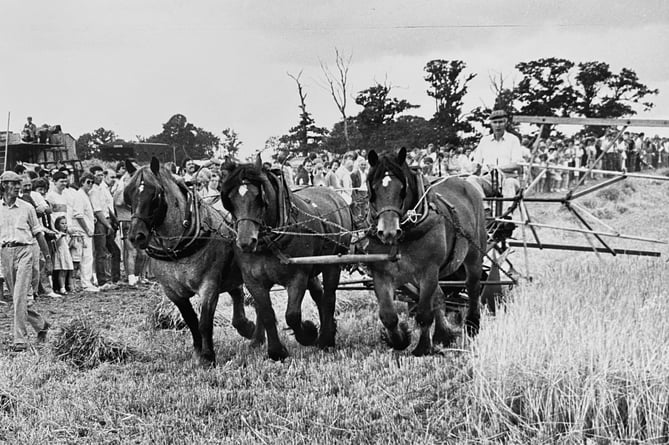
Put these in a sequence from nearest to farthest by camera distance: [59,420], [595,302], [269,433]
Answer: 1. [269,433]
2. [59,420]
3. [595,302]

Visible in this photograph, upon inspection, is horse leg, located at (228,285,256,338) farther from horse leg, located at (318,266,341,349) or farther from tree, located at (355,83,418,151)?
tree, located at (355,83,418,151)

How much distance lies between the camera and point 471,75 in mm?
39938

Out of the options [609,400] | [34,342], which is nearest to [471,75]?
[34,342]

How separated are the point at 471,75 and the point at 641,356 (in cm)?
3630

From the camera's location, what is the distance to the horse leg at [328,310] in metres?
8.06

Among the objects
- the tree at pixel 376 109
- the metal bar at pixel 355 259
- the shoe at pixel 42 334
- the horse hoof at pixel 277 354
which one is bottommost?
the shoe at pixel 42 334

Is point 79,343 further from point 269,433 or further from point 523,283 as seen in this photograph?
point 523,283

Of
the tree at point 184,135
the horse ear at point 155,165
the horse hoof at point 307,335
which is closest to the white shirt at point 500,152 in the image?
the horse hoof at point 307,335

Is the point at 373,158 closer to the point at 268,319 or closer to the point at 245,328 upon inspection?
the point at 268,319

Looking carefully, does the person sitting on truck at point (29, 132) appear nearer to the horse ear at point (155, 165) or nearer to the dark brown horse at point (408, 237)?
the horse ear at point (155, 165)

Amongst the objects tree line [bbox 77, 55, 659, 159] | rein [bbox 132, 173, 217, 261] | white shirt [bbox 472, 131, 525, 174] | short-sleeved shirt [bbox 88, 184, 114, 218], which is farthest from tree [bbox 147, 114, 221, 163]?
rein [bbox 132, 173, 217, 261]

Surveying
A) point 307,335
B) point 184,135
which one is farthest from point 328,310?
point 184,135

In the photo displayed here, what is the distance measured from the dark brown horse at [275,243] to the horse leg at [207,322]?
368 mm

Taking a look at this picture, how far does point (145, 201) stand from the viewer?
709cm
